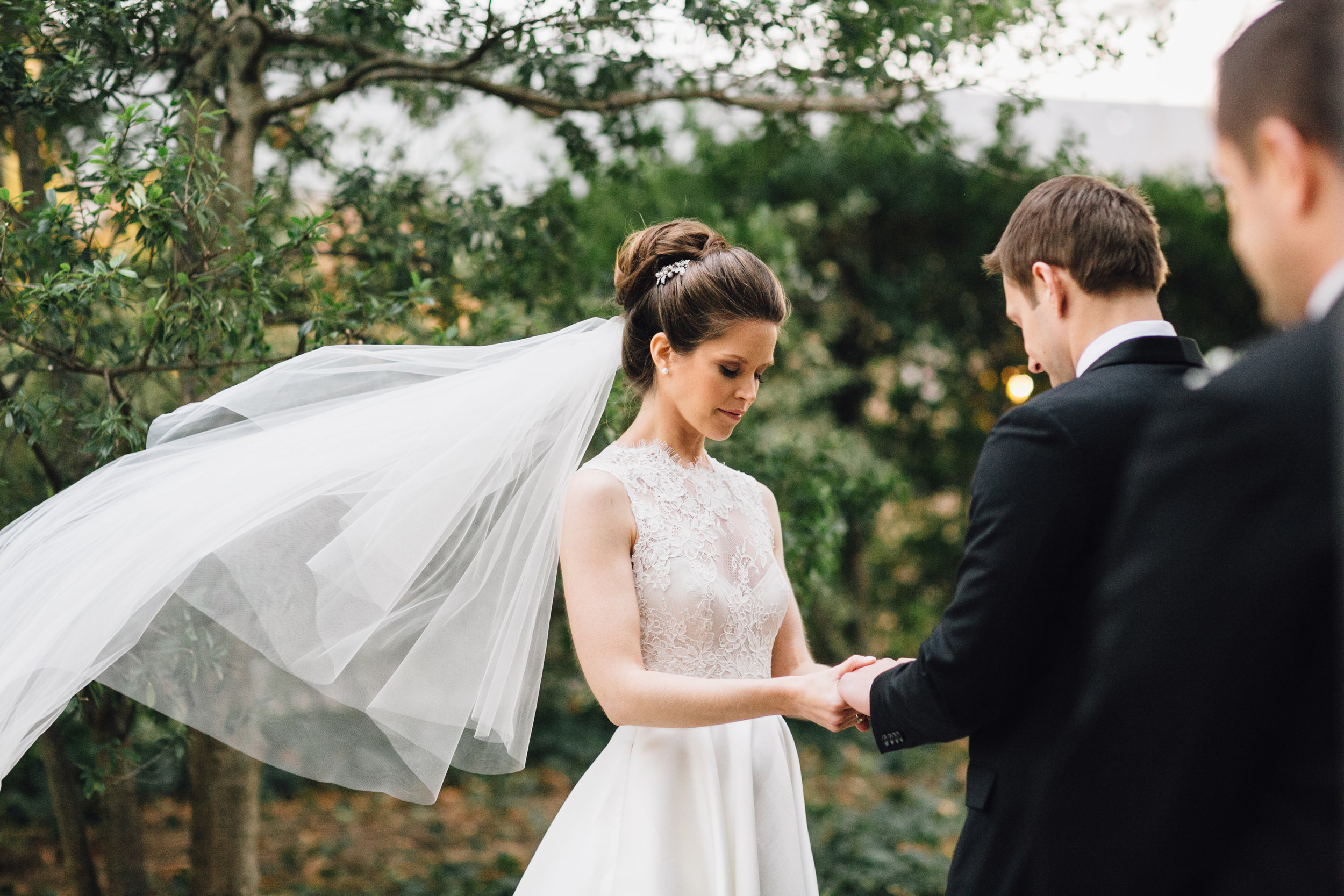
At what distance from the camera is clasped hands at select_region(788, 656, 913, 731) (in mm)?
2117

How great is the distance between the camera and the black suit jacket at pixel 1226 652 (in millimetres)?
1050

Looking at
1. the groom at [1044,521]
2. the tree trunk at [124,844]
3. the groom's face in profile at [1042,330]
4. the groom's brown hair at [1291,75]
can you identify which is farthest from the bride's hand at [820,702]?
the tree trunk at [124,844]

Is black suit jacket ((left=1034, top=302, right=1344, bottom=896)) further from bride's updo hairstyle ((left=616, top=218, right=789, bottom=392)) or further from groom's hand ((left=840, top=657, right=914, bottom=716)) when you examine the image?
bride's updo hairstyle ((left=616, top=218, right=789, bottom=392))

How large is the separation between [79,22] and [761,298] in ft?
7.25

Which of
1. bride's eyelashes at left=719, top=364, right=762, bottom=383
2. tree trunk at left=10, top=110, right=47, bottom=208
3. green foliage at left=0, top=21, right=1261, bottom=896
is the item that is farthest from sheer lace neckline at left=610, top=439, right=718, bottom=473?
tree trunk at left=10, top=110, right=47, bottom=208

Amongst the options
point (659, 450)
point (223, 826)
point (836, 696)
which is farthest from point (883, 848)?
point (659, 450)

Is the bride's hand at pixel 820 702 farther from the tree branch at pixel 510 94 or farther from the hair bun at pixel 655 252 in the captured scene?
the tree branch at pixel 510 94

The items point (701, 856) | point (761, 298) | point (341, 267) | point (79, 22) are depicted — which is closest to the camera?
point (701, 856)

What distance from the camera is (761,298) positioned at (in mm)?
2365

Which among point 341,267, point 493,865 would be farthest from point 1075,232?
point 493,865

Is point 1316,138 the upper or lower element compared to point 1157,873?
upper

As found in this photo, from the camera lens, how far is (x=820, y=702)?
2.13 metres

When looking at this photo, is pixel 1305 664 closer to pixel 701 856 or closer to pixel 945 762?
pixel 701 856

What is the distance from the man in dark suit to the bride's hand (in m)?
0.93
